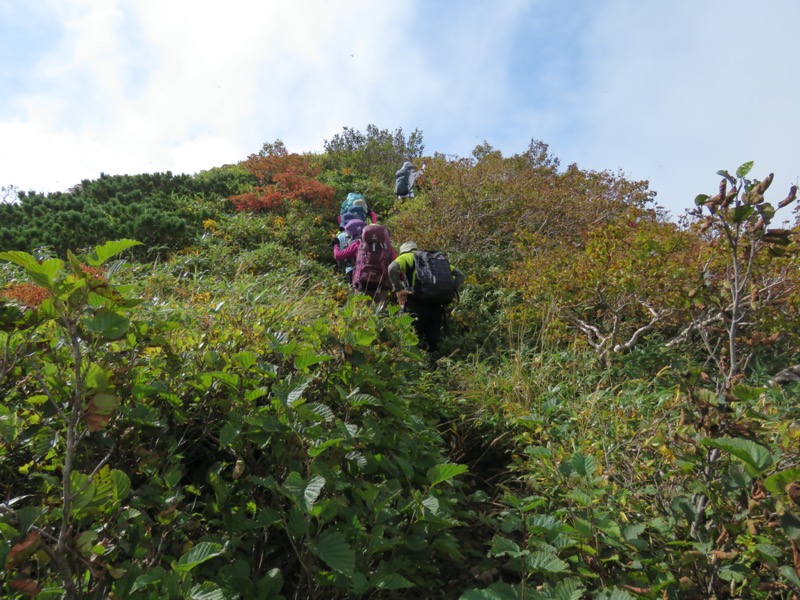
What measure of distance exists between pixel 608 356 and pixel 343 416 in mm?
3248

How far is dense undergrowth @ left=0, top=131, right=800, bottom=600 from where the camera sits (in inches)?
57.6


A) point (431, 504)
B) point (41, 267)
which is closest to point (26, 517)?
point (41, 267)

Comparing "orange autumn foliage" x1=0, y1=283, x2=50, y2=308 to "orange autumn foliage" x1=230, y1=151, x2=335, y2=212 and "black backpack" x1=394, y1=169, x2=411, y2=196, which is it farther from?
"black backpack" x1=394, y1=169, x2=411, y2=196

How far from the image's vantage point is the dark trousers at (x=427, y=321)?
596 cm

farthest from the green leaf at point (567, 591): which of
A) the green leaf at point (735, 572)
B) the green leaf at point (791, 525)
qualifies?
the green leaf at point (791, 525)

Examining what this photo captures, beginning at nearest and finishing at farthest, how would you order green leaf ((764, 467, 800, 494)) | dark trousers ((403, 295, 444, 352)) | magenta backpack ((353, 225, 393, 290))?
green leaf ((764, 467, 800, 494)) < dark trousers ((403, 295, 444, 352)) < magenta backpack ((353, 225, 393, 290))

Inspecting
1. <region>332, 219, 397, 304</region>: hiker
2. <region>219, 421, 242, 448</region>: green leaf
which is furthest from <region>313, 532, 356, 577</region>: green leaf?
<region>332, 219, 397, 304</region>: hiker

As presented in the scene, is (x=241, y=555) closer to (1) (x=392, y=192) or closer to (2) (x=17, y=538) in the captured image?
(2) (x=17, y=538)

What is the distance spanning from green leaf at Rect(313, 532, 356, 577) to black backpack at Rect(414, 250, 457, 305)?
165 inches

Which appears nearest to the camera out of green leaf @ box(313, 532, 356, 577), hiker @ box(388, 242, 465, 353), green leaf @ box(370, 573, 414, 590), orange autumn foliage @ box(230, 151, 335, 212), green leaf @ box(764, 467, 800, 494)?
green leaf @ box(764, 467, 800, 494)

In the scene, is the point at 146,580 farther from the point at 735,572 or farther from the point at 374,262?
the point at 374,262

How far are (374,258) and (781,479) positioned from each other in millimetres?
5028

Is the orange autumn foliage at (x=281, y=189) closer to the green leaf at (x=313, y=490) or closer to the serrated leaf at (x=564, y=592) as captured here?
the green leaf at (x=313, y=490)

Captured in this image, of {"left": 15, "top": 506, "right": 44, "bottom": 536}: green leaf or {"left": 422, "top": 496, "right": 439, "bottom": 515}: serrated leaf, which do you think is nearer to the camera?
{"left": 15, "top": 506, "right": 44, "bottom": 536}: green leaf
